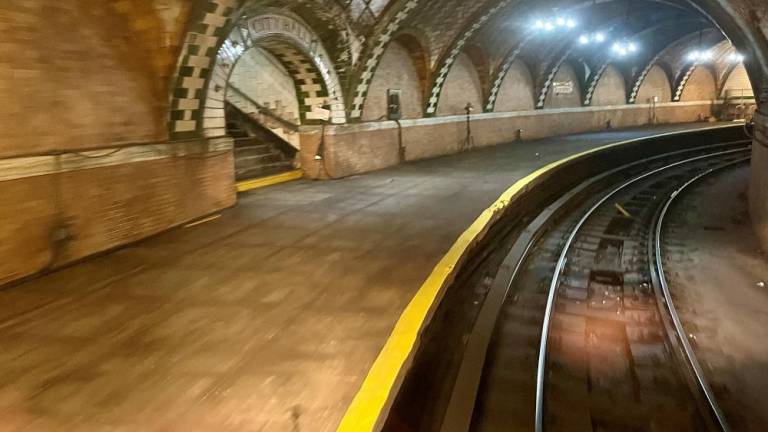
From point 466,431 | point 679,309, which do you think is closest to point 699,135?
point 679,309

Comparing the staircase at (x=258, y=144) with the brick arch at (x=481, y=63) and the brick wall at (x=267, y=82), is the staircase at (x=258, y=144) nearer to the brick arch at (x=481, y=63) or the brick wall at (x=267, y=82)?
the brick wall at (x=267, y=82)

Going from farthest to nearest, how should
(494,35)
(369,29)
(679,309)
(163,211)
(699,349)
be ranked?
1. (494,35)
2. (369,29)
3. (163,211)
4. (679,309)
5. (699,349)

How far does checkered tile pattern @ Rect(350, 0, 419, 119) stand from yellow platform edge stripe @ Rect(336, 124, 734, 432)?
6.24 m

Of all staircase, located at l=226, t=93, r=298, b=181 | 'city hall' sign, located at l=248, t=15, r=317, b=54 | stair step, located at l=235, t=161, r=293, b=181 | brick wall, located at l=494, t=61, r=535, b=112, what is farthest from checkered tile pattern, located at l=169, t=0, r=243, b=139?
brick wall, located at l=494, t=61, r=535, b=112

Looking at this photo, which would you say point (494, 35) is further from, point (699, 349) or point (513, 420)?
point (513, 420)

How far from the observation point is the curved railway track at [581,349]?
4395mm

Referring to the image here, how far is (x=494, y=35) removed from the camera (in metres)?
18.1

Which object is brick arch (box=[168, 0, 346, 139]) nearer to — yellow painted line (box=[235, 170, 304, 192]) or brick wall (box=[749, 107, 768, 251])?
yellow painted line (box=[235, 170, 304, 192])

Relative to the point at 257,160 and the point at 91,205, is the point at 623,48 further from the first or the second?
the point at 91,205

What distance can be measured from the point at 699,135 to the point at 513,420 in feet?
78.9

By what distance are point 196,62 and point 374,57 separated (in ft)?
19.5

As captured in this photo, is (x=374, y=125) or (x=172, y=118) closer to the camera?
(x=172, y=118)

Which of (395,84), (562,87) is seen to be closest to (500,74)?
(562,87)

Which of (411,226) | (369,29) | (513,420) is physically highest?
(369,29)
